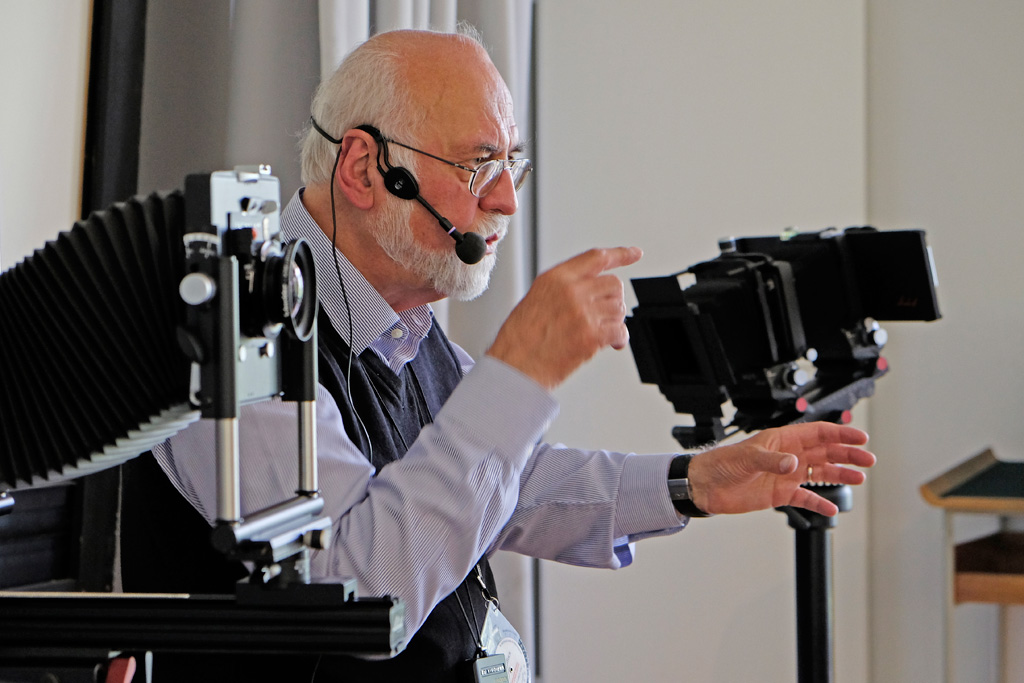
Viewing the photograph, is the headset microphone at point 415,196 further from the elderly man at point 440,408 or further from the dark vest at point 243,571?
the dark vest at point 243,571

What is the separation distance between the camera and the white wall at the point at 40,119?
136cm

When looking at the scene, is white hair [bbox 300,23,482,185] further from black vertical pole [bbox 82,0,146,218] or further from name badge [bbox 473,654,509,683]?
name badge [bbox 473,654,509,683]

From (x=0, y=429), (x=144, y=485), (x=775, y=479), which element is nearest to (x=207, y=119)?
(x=144, y=485)

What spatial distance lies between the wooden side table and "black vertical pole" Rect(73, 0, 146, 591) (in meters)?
1.53


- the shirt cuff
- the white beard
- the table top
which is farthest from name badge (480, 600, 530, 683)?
the table top

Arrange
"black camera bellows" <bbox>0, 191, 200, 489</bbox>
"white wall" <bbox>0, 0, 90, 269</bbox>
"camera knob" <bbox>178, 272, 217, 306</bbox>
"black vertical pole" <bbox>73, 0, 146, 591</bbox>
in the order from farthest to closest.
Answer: "black vertical pole" <bbox>73, 0, 146, 591</bbox>, "white wall" <bbox>0, 0, 90, 269</bbox>, "black camera bellows" <bbox>0, 191, 200, 489</bbox>, "camera knob" <bbox>178, 272, 217, 306</bbox>

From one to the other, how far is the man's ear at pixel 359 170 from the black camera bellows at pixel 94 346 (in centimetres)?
45

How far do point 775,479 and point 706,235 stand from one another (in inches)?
50.3

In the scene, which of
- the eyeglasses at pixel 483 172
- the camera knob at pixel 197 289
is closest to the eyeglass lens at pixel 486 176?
the eyeglasses at pixel 483 172

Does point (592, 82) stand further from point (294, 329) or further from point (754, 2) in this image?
point (294, 329)

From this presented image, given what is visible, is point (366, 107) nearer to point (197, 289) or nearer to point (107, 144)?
point (107, 144)

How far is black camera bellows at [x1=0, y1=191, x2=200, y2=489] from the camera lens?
28.8 inches

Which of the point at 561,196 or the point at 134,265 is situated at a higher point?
the point at 561,196

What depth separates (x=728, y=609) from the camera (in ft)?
7.70
